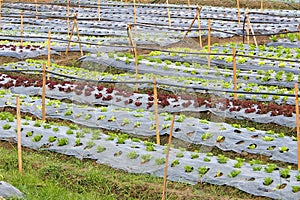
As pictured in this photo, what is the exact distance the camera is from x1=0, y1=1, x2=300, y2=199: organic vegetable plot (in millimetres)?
11391

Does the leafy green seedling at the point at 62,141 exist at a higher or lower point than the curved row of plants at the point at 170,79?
lower

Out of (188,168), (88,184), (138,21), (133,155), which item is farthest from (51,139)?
(138,21)

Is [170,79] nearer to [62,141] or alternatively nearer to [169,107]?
[169,107]

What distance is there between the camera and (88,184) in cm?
1090

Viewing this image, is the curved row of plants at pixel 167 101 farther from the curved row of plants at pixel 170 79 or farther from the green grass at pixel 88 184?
the green grass at pixel 88 184

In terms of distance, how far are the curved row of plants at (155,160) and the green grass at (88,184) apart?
184 mm

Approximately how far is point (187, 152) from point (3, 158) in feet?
10.4

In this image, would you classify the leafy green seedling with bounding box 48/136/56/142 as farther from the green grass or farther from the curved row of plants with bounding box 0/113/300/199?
the green grass

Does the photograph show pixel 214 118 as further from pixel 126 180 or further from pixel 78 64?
pixel 78 64

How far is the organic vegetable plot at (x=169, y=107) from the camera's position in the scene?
1139 cm

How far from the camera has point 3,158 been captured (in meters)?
12.1

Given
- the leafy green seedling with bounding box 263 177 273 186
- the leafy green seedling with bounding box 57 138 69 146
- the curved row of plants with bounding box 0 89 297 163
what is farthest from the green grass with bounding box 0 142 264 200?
the curved row of plants with bounding box 0 89 297 163

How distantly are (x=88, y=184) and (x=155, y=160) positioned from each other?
4.08ft

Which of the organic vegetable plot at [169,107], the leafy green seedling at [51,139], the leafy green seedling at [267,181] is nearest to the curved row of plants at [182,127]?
the organic vegetable plot at [169,107]
